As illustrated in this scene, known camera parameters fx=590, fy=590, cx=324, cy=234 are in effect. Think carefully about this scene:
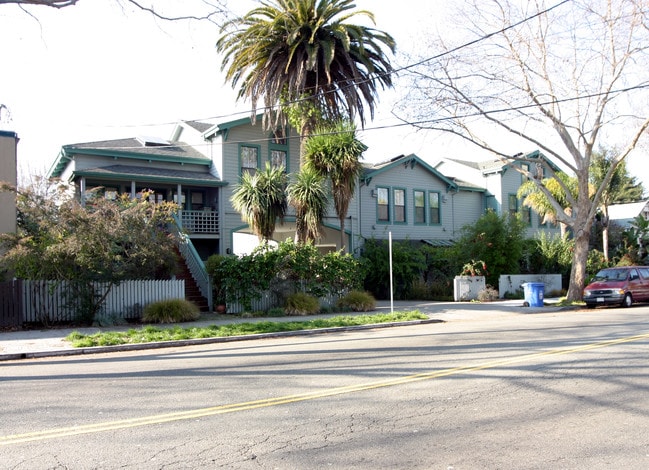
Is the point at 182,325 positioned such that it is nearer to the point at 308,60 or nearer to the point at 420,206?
the point at 308,60

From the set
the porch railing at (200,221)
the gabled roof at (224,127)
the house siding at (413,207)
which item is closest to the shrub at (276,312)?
the porch railing at (200,221)

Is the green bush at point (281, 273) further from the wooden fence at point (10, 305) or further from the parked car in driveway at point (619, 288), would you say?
the parked car in driveway at point (619, 288)

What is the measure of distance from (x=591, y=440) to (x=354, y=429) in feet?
7.50

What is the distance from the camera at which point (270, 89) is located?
2384 centimetres

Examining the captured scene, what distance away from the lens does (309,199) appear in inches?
851

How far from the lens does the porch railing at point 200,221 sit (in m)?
25.3

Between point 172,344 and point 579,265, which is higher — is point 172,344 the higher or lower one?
the lower one

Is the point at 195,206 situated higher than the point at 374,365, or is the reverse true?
the point at 195,206

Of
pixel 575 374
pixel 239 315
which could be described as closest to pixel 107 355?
pixel 239 315

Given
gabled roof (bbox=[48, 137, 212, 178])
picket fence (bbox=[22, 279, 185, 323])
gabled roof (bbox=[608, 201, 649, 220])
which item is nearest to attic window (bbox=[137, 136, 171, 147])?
gabled roof (bbox=[48, 137, 212, 178])

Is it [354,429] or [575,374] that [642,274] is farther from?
[354,429]

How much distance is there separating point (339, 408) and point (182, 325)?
35.6 ft

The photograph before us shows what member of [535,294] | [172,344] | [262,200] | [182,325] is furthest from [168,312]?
[535,294]

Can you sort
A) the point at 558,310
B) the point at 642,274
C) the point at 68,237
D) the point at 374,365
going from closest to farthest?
the point at 374,365 < the point at 68,237 < the point at 558,310 < the point at 642,274
